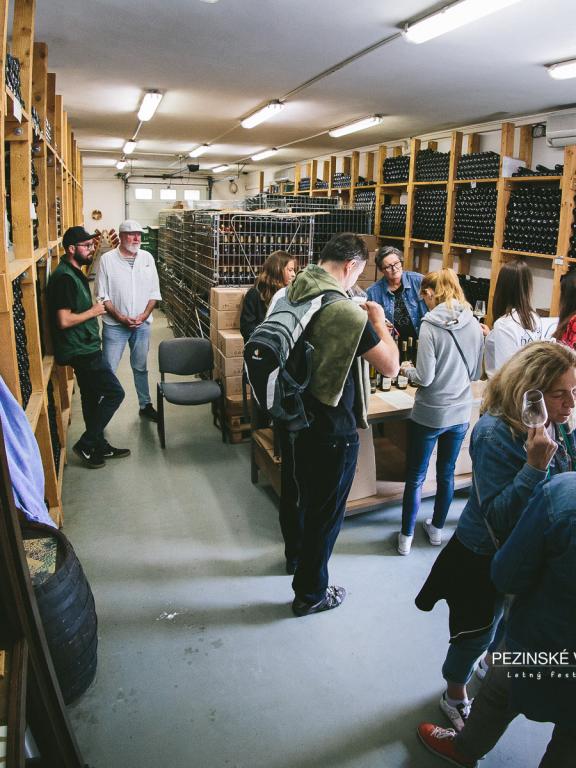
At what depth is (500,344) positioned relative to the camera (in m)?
3.38

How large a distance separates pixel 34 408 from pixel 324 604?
6.19 ft

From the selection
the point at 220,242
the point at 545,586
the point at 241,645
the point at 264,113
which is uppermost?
the point at 264,113

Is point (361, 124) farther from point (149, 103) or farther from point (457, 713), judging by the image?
point (457, 713)

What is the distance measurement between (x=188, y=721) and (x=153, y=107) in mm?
7230

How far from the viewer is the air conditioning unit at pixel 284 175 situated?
53.9ft

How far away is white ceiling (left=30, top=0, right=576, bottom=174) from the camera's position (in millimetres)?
3834

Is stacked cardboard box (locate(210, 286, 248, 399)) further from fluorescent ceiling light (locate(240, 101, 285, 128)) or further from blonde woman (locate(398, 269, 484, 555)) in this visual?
fluorescent ceiling light (locate(240, 101, 285, 128))

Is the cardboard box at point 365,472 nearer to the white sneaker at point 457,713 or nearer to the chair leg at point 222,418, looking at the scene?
the white sneaker at point 457,713

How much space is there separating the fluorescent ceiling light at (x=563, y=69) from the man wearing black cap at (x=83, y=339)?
4.22 metres

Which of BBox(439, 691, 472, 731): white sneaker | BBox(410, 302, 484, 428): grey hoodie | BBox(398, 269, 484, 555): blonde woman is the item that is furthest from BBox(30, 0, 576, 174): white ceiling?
BBox(439, 691, 472, 731): white sneaker

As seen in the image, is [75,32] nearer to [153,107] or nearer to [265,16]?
[265,16]

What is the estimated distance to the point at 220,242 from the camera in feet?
19.2

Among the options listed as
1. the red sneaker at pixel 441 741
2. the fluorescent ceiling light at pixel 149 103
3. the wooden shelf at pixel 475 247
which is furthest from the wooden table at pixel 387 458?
the fluorescent ceiling light at pixel 149 103

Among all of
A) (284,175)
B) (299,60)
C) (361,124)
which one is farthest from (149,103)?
(284,175)
